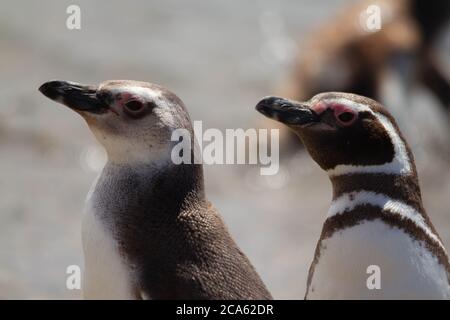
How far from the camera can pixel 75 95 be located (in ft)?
14.3

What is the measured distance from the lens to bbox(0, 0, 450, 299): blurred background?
7789 mm

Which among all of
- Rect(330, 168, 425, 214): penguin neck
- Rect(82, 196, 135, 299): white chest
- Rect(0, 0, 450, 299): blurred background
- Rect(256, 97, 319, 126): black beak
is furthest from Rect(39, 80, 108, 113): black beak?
Rect(0, 0, 450, 299): blurred background

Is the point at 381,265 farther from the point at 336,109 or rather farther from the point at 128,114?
the point at 128,114

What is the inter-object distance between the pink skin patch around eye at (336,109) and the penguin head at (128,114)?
0.45 metres

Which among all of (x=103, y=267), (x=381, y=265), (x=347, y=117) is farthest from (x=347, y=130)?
(x=103, y=267)

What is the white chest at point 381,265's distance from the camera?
417cm

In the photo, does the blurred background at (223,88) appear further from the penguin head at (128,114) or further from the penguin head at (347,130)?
the penguin head at (347,130)

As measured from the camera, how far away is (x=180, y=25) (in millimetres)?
12820

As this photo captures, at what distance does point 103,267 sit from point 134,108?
0.57 meters

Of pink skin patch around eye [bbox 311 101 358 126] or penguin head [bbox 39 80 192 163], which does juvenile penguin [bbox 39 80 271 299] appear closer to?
penguin head [bbox 39 80 192 163]

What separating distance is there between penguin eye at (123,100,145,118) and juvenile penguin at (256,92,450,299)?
41 centimetres

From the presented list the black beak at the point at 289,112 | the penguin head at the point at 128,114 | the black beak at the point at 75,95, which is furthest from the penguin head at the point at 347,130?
the black beak at the point at 75,95

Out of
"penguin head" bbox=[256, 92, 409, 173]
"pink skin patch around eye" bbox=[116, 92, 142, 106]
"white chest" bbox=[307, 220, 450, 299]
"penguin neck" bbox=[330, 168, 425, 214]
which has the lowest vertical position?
"white chest" bbox=[307, 220, 450, 299]

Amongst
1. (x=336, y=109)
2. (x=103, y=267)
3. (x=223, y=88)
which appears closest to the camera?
(x=103, y=267)
